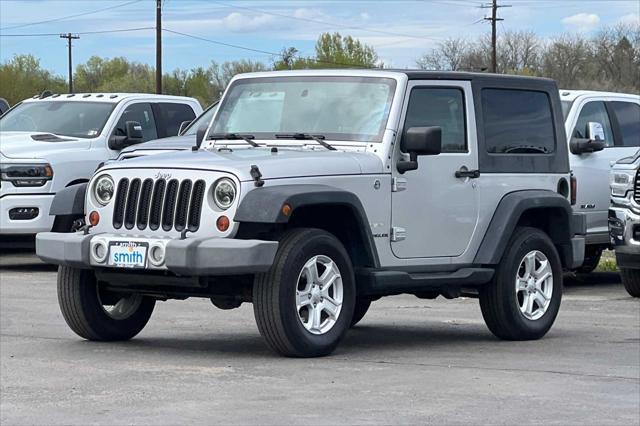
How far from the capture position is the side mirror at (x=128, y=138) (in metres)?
18.0

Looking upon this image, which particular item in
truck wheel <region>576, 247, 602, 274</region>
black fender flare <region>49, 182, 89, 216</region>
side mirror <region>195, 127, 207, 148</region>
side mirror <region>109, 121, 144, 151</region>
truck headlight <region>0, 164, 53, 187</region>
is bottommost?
truck wheel <region>576, 247, 602, 274</region>

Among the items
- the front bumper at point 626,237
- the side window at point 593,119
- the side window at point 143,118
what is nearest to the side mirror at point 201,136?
the front bumper at point 626,237

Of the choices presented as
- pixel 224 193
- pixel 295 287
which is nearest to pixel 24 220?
pixel 224 193

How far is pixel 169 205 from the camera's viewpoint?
972 centimetres

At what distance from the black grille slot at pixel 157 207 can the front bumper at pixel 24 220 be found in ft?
24.8

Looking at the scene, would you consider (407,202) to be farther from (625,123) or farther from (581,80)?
(581,80)

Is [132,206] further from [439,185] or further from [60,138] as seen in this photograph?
[60,138]

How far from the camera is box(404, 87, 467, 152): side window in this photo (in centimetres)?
1083

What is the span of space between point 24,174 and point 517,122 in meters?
7.40

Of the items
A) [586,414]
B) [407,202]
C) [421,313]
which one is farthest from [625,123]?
[586,414]

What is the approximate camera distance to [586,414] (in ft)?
25.8

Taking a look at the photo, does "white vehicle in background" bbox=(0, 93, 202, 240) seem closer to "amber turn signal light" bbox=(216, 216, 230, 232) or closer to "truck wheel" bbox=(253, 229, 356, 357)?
"truck wheel" bbox=(253, 229, 356, 357)

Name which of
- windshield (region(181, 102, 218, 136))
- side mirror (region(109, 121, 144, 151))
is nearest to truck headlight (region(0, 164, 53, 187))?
side mirror (region(109, 121, 144, 151))

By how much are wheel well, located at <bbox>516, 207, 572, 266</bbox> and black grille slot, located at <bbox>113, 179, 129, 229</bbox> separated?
331cm
